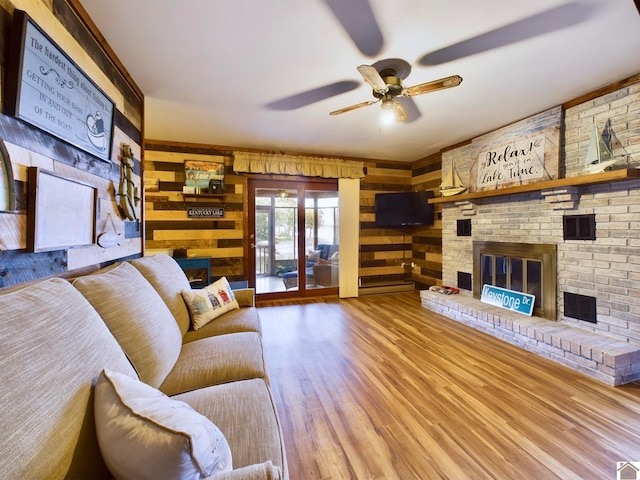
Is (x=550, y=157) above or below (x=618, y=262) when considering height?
above

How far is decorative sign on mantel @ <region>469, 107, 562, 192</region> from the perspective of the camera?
283 centimetres

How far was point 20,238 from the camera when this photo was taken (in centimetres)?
110

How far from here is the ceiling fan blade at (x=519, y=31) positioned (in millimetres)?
1603

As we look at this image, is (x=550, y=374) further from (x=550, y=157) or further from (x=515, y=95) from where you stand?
(x=515, y=95)

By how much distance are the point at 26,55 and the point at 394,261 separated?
196 inches

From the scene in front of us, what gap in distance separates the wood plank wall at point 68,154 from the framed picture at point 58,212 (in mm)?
29

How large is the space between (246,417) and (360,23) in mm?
2195

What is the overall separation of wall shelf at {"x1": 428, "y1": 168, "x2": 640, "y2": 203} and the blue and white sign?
1189 mm

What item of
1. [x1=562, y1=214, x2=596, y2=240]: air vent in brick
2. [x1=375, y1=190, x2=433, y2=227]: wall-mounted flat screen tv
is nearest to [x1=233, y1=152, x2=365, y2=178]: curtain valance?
[x1=375, y1=190, x2=433, y2=227]: wall-mounted flat screen tv

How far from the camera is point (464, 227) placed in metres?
3.98

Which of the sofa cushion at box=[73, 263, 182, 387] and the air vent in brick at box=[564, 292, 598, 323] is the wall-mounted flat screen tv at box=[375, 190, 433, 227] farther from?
the sofa cushion at box=[73, 263, 182, 387]

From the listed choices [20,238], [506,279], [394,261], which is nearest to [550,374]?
[506,279]

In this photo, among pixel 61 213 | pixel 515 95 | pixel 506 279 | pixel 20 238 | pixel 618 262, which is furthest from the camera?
pixel 506 279

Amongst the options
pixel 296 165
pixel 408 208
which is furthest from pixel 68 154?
pixel 408 208
